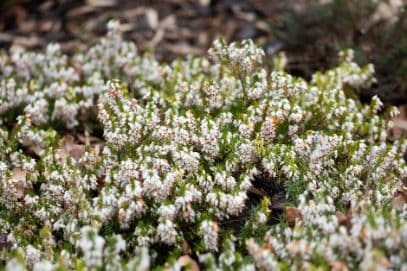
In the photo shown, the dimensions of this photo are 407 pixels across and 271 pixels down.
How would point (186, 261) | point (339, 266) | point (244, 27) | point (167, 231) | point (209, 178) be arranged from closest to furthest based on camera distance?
point (339, 266)
point (167, 231)
point (186, 261)
point (209, 178)
point (244, 27)

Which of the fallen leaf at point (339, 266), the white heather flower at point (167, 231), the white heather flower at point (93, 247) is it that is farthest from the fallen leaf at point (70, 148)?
the fallen leaf at point (339, 266)

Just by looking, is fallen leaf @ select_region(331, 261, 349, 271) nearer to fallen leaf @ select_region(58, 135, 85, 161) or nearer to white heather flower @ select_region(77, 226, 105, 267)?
white heather flower @ select_region(77, 226, 105, 267)

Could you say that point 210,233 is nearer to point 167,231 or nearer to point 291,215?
point 167,231

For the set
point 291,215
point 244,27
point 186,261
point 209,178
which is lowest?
point 186,261

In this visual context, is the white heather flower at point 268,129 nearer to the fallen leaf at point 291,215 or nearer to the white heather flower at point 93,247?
the fallen leaf at point 291,215

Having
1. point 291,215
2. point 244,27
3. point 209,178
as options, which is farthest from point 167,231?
point 244,27

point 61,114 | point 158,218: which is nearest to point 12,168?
point 61,114

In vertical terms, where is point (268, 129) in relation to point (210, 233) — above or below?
above
